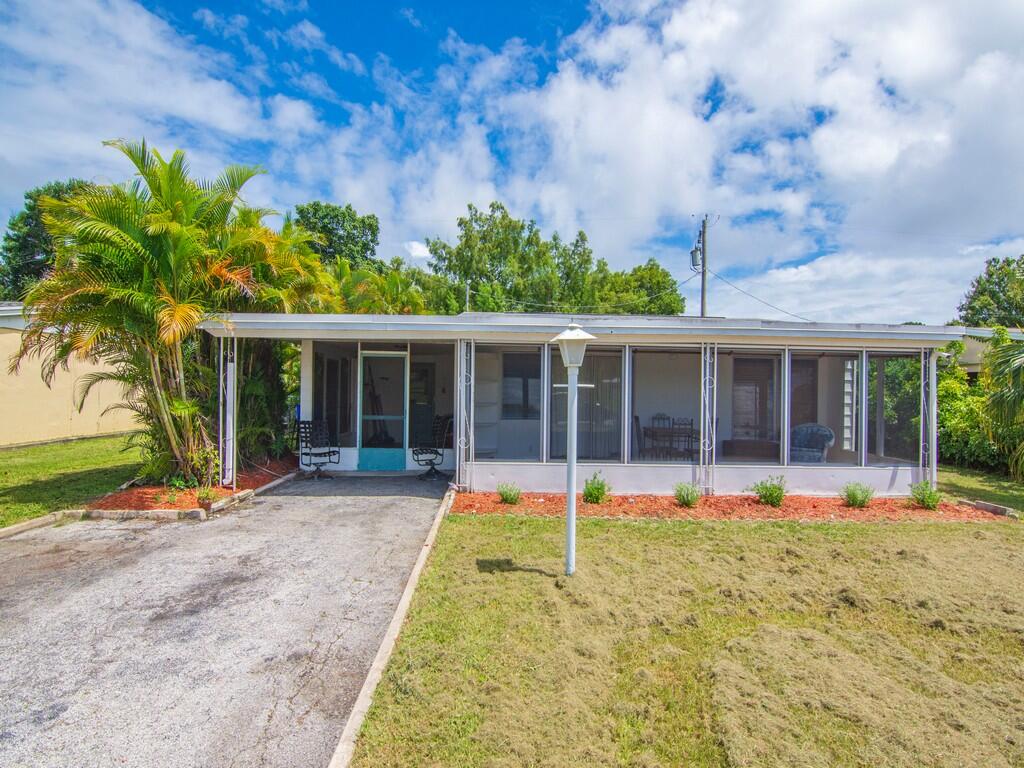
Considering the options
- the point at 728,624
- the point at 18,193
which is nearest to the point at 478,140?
the point at 728,624

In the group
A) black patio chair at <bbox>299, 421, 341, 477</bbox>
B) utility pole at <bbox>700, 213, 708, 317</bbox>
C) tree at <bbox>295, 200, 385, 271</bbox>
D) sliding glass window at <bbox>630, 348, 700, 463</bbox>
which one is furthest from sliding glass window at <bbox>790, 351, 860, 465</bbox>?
tree at <bbox>295, 200, 385, 271</bbox>

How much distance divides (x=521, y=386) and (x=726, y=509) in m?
4.09

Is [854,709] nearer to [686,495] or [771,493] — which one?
[686,495]

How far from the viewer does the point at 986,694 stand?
333cm

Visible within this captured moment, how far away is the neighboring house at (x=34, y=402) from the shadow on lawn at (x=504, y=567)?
10319 mm

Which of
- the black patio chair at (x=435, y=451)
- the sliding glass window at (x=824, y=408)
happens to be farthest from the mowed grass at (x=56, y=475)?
the sliding glass window at (x=824, y=408)

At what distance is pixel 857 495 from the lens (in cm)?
820

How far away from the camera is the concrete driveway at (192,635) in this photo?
2.89 metres

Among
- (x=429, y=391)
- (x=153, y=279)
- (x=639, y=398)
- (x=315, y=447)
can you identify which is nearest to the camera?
(x=153, y=279)

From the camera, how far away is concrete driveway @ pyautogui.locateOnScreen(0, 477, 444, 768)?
2.89 m

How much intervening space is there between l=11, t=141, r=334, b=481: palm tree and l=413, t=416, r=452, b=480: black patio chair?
3.64 metres

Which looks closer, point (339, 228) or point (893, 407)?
point (893, 407)

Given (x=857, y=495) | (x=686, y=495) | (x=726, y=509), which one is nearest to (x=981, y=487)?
(x=857, y=495)

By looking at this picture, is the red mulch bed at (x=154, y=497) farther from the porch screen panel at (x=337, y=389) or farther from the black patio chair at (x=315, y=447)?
the porch screen panel at (x=337, y=389)
